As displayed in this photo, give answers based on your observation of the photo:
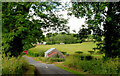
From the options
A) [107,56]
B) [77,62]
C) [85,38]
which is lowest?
[77,62]

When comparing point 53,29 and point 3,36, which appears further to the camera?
point 53,29

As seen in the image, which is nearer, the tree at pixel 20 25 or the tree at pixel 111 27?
the tree at pixel 20 25

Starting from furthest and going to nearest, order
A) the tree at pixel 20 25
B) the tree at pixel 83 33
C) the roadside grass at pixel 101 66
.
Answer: the tree at pixel 83 33
the roadside grass at pixel 101 66
the tree at pixel 20 25

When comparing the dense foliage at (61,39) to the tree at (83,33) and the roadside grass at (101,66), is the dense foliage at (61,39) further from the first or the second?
the roadside grass at (101,66)

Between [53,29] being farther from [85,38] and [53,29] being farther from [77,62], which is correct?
[77,62]

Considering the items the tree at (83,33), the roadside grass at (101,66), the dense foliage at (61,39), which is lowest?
the roadside grass at (101,66)

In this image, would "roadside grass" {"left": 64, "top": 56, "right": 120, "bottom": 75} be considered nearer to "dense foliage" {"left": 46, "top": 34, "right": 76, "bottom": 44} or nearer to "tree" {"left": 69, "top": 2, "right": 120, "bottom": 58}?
"tree" {"left": 69, "top": 2, "right": 120, "bottom": 58}

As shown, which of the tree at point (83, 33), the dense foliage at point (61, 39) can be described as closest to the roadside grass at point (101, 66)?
the tree at point (83, 33)

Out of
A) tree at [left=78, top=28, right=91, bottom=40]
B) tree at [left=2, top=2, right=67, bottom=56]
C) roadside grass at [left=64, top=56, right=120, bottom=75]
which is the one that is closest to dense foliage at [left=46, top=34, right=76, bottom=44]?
tree at [left=78, top=28, right=91, bottom=40]

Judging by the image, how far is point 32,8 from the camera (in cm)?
1270

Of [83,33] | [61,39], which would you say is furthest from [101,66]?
[61,39]

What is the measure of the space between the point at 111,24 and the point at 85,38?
316 cm

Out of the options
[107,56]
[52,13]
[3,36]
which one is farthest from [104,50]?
[3,36]

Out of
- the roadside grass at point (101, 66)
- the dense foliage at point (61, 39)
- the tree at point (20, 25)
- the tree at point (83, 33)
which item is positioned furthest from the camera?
the tree at point (83, 33)
